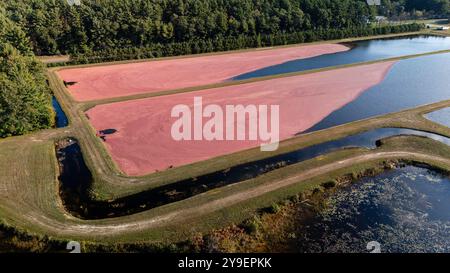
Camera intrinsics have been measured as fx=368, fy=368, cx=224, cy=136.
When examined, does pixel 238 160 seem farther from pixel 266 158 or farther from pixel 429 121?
pixel 429 121

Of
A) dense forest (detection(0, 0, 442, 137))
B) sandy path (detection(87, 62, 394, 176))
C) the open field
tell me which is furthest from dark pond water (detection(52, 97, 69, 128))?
dense forest (detection(0, 0, 442, 137))

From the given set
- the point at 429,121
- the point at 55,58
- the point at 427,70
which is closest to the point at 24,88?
the point at 55,58

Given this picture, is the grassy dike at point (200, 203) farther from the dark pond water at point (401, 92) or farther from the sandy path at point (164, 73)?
the sandy path at point (164, 73)

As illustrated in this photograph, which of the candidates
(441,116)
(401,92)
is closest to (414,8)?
(401,92)

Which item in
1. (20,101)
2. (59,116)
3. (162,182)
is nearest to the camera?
(162,182)

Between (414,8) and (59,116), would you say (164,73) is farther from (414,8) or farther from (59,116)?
(414,8)

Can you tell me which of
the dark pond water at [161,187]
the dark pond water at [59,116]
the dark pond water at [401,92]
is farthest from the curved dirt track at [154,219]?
the dark pond water at [59,116]
